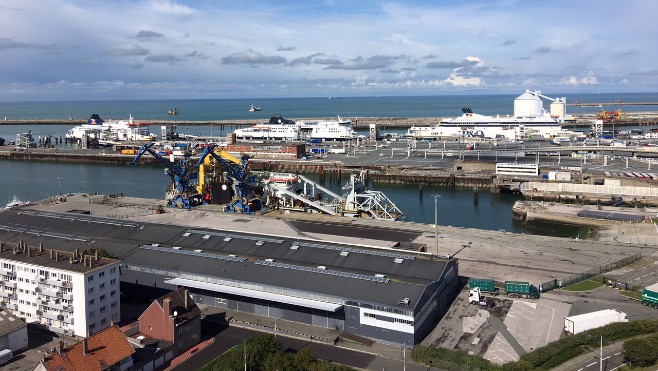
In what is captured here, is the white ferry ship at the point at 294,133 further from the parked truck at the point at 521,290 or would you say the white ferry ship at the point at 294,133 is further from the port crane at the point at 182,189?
the parked truck at the point at 521,290

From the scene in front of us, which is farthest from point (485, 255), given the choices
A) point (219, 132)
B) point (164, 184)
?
point (219, 132)

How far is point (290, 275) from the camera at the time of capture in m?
21.6

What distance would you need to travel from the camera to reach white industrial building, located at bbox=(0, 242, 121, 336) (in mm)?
19453

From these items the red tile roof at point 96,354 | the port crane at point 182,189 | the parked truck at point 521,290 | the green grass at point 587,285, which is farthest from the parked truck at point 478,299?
the port crane at point 182,189

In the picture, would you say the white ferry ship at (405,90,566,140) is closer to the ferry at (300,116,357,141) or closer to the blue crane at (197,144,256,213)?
the ferry at (300,116,357,141)

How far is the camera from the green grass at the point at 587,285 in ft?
77.1

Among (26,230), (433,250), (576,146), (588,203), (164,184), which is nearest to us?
(26,230)

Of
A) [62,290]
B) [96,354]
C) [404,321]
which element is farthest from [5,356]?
[404,321]

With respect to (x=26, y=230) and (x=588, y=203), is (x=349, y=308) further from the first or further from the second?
(x=588, y=203)

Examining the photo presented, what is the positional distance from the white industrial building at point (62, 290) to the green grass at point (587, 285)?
18015 millimetres

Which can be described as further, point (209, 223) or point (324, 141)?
point (324, 141)

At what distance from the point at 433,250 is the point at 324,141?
60376mm

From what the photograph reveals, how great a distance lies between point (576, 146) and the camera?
226 ft

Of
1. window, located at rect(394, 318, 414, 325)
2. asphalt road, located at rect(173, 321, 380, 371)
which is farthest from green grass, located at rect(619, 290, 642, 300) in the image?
asphalt road, located at rect(173, 321, 380, 371)
